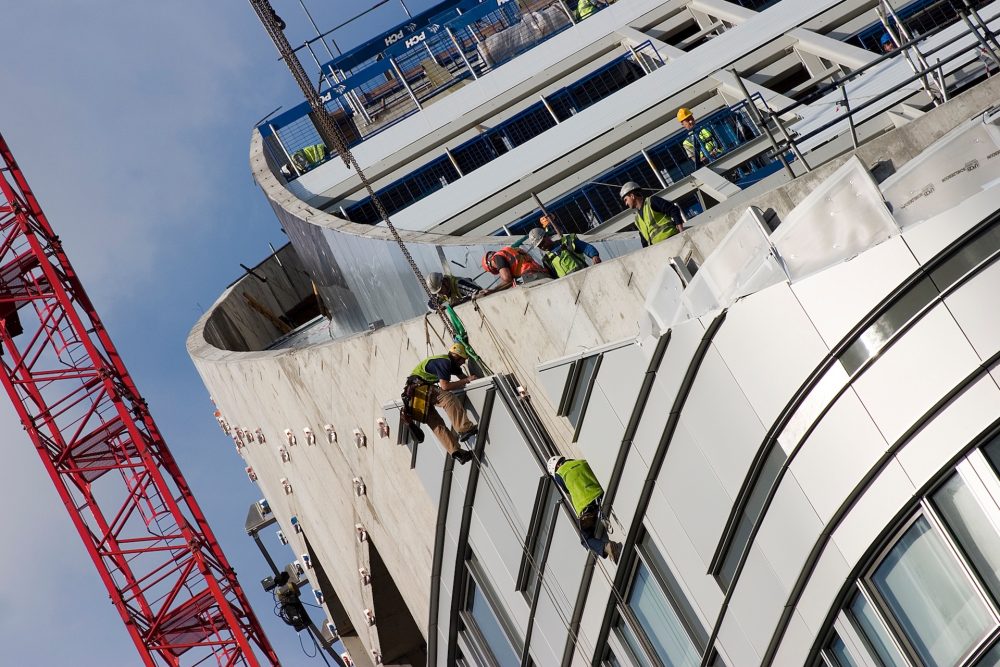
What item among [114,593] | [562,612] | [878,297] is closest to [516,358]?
[562,612]

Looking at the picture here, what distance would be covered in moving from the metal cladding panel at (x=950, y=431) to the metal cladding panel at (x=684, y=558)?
314 centimetres

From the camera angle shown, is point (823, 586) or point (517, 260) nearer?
point (823, 586)

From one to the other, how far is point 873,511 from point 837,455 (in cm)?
52

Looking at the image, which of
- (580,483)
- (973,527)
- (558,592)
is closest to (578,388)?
(580,483)

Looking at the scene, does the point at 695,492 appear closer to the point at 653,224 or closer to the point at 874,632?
the point at 874,632

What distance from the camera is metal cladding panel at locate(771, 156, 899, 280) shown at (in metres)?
9.48

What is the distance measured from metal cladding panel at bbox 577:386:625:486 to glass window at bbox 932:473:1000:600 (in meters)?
3.94

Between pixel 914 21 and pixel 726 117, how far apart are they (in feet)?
12.2

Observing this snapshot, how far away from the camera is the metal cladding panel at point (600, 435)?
42.0 feet

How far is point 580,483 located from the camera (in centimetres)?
1368

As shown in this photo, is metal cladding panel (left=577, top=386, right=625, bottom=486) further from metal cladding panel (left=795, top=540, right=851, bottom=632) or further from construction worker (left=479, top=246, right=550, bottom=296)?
metal cladding panel (left=795, top=540, right=851, bottom=632)

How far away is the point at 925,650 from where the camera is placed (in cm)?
986

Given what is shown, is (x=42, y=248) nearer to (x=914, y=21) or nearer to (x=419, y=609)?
(x=419, y=609)

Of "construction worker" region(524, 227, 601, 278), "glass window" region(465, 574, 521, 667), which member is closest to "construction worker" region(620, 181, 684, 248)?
"construction worker" region(524, 227, 601, 278)
